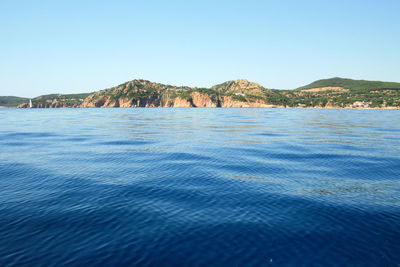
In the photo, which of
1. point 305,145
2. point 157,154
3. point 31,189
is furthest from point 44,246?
point 305,145

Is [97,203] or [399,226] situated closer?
[399,226]

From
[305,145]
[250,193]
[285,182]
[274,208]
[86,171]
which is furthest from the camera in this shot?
[305,145]

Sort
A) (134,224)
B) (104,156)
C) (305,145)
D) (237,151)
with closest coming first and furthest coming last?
(134,224) → (104,156) → (237,151) → (305,145)

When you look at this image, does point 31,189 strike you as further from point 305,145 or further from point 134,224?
point 305,145

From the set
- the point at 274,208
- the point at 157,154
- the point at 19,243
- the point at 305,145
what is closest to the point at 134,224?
the point at 19,243

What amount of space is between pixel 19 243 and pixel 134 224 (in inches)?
204

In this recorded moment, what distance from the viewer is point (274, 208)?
48.3 feet

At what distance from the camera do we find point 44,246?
34.8 feet

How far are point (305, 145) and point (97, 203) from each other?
108ft

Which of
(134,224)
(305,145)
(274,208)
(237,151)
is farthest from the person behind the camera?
(305,145)

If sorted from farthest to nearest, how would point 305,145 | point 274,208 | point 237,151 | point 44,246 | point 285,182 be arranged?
point 305,145
point 237,151
point 285,182
point 274,208
point 44,246

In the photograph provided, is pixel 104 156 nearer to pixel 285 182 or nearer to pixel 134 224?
pixel 134 224

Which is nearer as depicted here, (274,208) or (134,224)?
(134,224)

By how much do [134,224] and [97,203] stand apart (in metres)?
4.24
